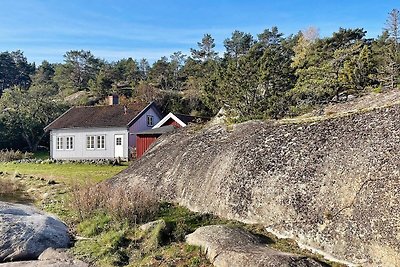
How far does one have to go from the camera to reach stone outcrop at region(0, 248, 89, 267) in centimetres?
841

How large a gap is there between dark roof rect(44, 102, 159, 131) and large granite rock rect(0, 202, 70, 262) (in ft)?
79.8

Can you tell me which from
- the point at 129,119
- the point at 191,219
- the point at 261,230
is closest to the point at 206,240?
the point at 261,230

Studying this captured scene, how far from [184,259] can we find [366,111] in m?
5.05

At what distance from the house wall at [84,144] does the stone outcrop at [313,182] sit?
922 inches

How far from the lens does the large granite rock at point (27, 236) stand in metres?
9.13

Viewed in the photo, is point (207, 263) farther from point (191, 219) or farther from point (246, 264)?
point (191, 219)

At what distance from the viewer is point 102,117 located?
36812mm

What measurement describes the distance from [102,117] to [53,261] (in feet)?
95.3

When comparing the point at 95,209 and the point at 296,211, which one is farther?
the point at 95,209

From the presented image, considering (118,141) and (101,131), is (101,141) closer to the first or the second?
(101,131)

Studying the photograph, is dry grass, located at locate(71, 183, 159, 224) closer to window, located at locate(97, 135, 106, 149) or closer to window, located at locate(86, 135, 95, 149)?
window, located at locate(97, 135, 106, 149)

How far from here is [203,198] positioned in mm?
10703

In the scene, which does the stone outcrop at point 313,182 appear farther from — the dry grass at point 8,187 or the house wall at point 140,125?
the house wall at point 140,125

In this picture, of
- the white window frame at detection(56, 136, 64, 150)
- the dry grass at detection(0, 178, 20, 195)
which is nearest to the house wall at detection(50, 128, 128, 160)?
the white window frame at detection(56, 136, 64, 150)
